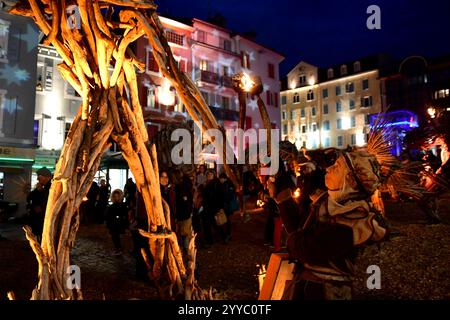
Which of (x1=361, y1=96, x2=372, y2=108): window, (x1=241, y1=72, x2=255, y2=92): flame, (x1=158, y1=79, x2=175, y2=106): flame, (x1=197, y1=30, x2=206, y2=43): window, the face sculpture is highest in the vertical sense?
(x1=197, y1=30, x2=206, y2=43): window

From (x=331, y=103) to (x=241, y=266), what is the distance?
134 ft

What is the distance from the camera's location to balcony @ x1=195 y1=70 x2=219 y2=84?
2823cm

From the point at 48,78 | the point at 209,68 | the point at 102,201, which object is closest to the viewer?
the point at 102,201

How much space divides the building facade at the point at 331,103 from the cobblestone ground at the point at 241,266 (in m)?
32.1

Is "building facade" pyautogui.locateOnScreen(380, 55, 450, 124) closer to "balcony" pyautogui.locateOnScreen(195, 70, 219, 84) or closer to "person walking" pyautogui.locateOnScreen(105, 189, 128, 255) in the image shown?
"balcony" pyautogui.locateOnScreen(195, 70, 219, 84)

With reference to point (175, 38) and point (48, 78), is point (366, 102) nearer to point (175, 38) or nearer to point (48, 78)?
point (175, 38)

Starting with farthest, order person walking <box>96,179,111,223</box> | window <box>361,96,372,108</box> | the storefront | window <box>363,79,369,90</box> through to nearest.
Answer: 1. window <box>363,79,369,90</box>
2. window <box>361,96,372,108</box>
3. the storefront
4. person walking <box>96,179,111,223</box>

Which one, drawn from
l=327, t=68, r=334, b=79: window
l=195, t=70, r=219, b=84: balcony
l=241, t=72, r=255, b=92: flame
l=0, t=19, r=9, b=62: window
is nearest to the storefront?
l=0, t=19, r=9, b=62: window

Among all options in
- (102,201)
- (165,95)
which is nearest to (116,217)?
(102,201)

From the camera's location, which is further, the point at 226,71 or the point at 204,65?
the point at 226,71

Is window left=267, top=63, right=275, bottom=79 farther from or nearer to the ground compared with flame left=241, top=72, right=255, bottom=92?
farther from the ground

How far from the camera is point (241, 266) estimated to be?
265 inches
